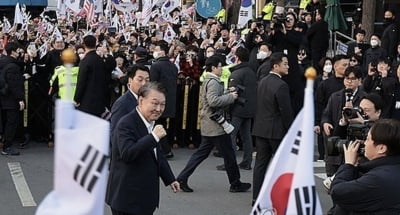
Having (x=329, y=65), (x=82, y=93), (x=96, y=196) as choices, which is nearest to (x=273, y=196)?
(x=96, y=196)

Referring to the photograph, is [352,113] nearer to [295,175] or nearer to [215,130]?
[215,130]

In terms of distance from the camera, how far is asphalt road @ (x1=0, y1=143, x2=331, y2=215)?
787 centimetres

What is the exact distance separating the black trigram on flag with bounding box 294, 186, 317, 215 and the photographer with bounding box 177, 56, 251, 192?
5337 mm

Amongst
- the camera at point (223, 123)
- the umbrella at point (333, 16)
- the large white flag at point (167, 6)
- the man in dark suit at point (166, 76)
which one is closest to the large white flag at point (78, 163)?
the camera at point (223, 123)

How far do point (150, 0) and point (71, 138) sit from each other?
575 inches

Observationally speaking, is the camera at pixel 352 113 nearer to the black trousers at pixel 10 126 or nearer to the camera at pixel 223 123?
the camera at pixel 223 123

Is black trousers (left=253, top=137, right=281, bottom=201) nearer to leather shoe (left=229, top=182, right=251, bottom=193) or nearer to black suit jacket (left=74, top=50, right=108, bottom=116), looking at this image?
leather shoe (left=229, top=182, right=251, bottom=193)

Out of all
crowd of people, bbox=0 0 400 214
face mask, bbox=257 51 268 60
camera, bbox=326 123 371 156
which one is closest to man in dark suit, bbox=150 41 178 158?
crowd of people, bbox=0 0 400 214

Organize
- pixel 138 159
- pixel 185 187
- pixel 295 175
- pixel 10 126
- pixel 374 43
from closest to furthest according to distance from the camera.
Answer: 1. pixel 295 175
2. pixel 138 159
3. pixel 185 187
4. pixel 10 126
5. pixel 374 43

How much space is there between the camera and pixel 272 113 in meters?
7.55

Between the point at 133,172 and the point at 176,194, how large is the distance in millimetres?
3637

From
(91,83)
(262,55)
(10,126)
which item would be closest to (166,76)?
(91,83)

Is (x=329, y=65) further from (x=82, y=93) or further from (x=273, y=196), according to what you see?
(x=273, y=196)

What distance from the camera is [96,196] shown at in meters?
2.74
